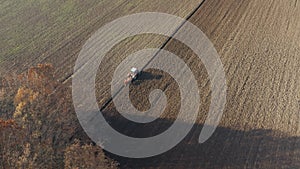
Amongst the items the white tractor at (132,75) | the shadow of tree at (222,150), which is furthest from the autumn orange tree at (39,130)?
the white tractor at (132,75)

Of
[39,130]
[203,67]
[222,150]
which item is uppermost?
[39,130]

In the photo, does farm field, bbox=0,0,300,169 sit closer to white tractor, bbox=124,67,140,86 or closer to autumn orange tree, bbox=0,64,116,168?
white tractor, bbox=124,67,140,86

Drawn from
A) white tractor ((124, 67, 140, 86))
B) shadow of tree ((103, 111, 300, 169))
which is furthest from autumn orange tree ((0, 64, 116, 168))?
white tractor ((124, 67, 140, 86))

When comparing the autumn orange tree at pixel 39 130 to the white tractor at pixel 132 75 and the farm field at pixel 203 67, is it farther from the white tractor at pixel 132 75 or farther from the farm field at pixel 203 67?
the white tractor at pixel 132 75

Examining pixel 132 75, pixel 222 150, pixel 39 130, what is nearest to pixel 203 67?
pixel 132 75

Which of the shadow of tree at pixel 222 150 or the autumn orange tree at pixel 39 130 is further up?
the autumn orange tree at pixel 39 130

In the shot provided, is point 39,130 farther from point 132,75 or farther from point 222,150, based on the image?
point 132,75
